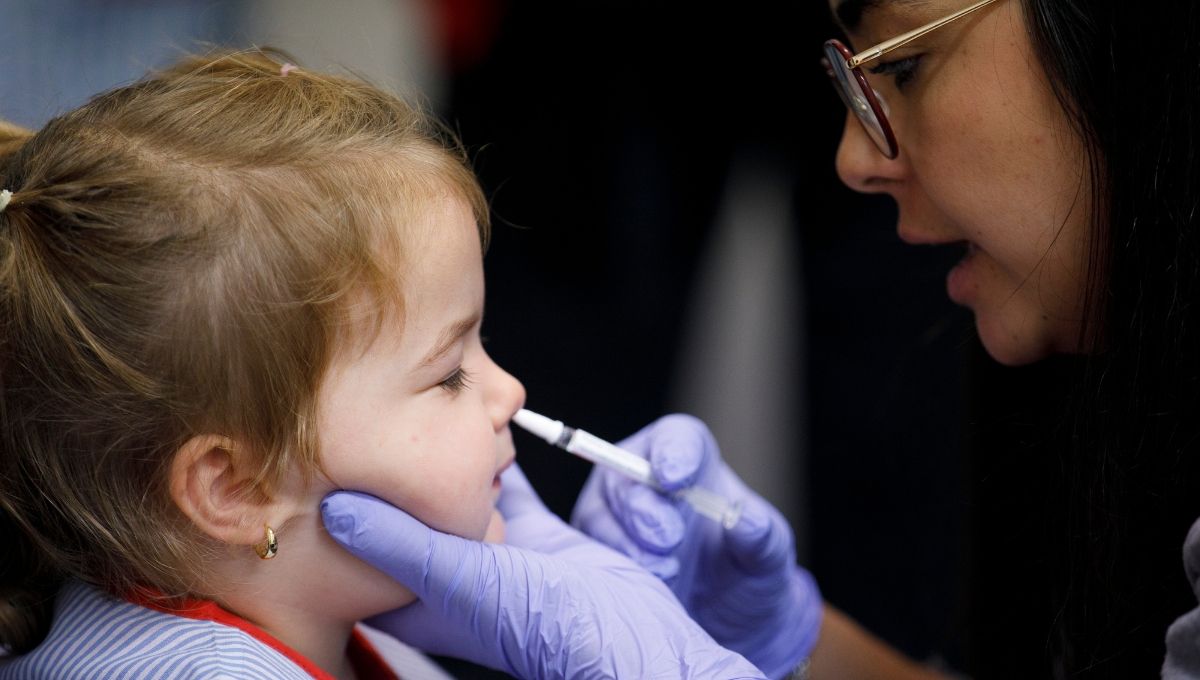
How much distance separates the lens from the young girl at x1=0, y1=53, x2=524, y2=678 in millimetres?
833

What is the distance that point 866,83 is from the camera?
42.0 inches

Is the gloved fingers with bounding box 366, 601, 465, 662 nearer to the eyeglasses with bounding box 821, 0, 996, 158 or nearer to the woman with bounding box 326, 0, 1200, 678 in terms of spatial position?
the woman with bounding box 326, 0, 1200, 678

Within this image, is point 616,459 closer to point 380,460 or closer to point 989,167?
point 380,460

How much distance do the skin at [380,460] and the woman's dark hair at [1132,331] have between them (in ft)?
1.71

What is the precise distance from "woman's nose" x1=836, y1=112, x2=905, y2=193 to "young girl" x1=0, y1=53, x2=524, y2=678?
1.41 feet

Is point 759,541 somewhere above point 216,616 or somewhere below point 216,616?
below

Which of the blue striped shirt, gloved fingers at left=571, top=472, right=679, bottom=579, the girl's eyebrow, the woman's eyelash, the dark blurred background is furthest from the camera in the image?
the dark blurred background

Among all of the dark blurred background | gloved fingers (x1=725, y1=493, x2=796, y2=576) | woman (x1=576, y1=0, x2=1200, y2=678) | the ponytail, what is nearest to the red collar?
the ponytail

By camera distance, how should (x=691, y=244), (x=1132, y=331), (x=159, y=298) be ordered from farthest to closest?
(x=691, y=244)
(x=1132, y=331)
(x=159, y=298)

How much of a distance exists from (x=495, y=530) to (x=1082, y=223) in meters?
0.61

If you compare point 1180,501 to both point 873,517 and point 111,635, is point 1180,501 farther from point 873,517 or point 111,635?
point 873,517

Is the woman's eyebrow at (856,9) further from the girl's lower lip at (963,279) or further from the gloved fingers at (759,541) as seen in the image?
the gloved fingers at (759,541)

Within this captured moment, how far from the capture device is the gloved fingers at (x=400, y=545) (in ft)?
2.92

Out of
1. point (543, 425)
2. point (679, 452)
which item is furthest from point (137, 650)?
point (679, 452)
